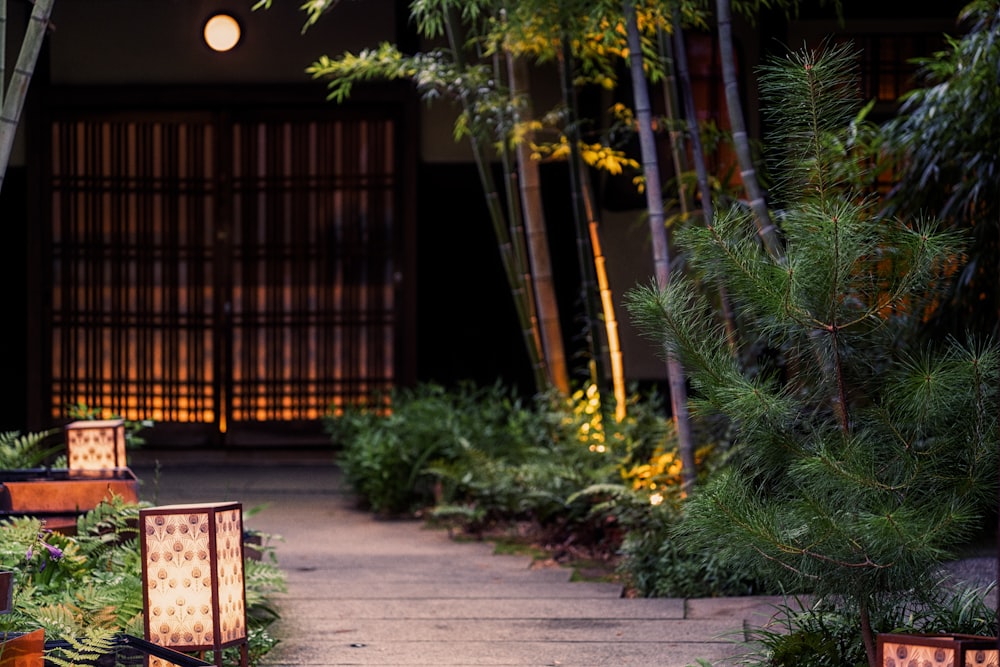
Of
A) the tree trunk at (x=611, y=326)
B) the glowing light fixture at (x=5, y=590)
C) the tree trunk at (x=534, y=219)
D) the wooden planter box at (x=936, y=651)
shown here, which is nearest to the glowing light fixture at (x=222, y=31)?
the tree trunk at (x=534, y=219)

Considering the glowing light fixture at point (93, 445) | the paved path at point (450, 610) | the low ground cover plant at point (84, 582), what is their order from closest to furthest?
the low ground cover plant at point (84, 582) < the paved path at point (450, 610) < the glowing light fixture at point (93, 445)

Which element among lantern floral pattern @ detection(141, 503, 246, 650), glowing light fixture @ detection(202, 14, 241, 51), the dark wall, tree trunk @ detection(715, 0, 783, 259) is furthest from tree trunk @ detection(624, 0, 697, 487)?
the dark wall

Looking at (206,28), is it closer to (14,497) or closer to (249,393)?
(249,393)

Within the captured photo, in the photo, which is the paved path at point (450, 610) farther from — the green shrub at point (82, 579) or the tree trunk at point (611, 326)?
the tree trunk at point (611, 326)

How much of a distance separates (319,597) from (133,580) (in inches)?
51.5

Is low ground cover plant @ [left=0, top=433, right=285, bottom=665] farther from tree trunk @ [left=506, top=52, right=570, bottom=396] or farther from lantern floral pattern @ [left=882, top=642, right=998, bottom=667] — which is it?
tree trunk @ [left=506, top=52, right=570, bottom=396]

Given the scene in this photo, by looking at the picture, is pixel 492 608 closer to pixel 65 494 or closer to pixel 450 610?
pixel 450 610

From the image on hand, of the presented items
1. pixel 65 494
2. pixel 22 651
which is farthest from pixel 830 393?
pixel 65 494

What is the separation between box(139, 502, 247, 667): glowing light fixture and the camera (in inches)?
126

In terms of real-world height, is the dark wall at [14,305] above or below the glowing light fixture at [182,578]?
above

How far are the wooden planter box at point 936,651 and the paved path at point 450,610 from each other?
1.02 meters

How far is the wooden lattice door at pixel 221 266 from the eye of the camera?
8.78 meters

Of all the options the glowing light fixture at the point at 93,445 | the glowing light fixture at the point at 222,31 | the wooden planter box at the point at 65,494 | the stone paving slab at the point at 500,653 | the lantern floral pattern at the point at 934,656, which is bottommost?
the stone paving slab at the point at 500,653

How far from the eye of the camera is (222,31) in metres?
8.45
